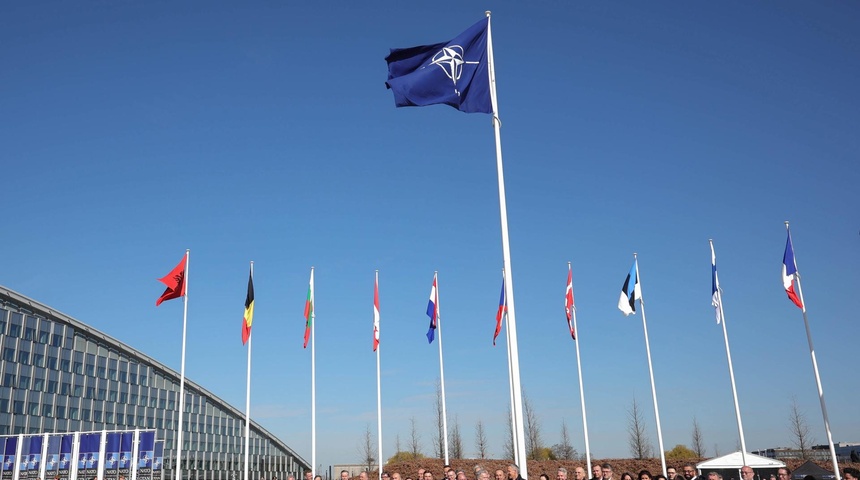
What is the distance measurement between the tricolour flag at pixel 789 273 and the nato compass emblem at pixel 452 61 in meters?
17.8

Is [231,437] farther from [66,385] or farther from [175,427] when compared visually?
[66,385]

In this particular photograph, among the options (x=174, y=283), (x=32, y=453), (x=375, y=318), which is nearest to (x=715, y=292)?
(x=375, y=318)

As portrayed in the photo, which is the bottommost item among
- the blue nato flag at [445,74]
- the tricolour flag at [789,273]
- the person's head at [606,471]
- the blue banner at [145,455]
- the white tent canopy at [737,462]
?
the white tent canopy at [737,462]

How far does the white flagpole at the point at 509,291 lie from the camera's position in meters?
14.2

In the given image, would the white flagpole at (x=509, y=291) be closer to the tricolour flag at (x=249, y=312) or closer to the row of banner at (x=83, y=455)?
the tricolour flag at (x=249, y=312)

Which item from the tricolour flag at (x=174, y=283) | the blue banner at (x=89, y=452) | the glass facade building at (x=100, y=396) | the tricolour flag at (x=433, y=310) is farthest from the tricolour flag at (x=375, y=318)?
the glass facade building at (x=100, y=396)

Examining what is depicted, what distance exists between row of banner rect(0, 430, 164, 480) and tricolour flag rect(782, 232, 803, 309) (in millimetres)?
26888

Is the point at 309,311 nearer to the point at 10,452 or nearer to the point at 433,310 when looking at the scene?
the point at 433,310

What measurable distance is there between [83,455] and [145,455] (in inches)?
135

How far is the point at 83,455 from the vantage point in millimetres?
34406

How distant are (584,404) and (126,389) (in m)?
54.7

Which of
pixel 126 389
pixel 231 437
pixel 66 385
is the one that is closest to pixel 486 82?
pixel 66 385

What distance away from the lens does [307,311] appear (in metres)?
32.9

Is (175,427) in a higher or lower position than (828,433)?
higher
